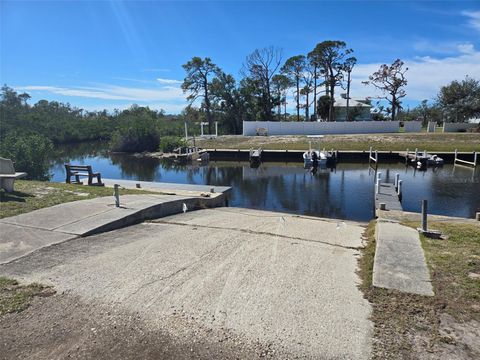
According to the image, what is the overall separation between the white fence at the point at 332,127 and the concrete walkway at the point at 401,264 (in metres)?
43.0

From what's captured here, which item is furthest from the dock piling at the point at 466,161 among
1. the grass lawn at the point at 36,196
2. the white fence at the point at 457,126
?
the grass lawn at the point at 36,196

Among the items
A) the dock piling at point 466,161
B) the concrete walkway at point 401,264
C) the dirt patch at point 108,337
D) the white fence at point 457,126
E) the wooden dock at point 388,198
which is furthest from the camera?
the white fence at point 457,126

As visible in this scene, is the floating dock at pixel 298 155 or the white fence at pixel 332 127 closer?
the floating dock at pixel 298 155

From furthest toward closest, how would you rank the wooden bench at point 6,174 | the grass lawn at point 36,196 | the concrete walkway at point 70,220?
the wooden bench at point 6,174
the grass lawn at point 36,196
the concrete walkway at point 70,220

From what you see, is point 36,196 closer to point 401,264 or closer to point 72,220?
point 72,220

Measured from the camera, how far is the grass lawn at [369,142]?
1454 inches

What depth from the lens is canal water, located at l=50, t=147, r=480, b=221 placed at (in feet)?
54.1

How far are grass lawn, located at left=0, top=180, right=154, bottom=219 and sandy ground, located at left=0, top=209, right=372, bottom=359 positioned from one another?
2.99 meters

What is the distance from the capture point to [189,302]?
402 centimetres

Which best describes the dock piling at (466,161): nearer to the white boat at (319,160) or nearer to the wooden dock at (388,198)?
the white boat at (319,160)

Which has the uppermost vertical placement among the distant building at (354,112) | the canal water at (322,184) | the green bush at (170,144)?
the distant building at (354,112)

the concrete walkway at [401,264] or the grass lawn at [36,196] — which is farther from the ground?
the grass lawn at [36,196]

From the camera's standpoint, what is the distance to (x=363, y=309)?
12.8ft

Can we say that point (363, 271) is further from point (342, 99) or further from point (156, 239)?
point (342, 99)
